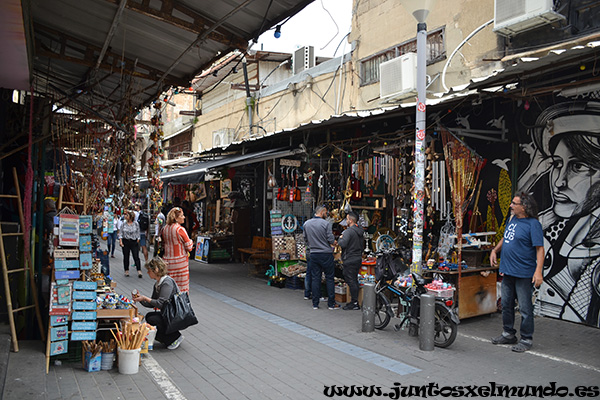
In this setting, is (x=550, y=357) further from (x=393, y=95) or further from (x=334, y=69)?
(x=334, y=69)

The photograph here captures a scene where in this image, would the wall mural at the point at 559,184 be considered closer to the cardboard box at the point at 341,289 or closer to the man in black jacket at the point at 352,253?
the man in black jacket at the point at 352,253

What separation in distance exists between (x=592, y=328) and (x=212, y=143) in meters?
17.7

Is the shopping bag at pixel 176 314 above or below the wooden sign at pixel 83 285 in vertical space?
below

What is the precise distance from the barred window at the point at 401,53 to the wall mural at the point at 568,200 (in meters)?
4.33

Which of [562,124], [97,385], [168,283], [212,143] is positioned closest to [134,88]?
[168,283]

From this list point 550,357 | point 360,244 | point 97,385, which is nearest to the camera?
point 97,385

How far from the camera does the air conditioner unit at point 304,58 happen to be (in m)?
16.4

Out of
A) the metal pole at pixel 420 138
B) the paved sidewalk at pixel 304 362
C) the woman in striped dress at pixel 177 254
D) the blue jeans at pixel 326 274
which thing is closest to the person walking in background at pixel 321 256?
the blue jeans at pixel 326 274

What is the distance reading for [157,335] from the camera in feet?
20.1

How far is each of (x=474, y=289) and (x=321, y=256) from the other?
276cm

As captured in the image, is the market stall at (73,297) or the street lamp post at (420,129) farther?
the street lamp post at (420,129)

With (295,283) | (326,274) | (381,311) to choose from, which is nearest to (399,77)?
(326,274)

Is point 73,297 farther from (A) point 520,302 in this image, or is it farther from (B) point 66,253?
(A) point 520,302

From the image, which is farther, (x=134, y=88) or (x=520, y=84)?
(x=134, y=88)
